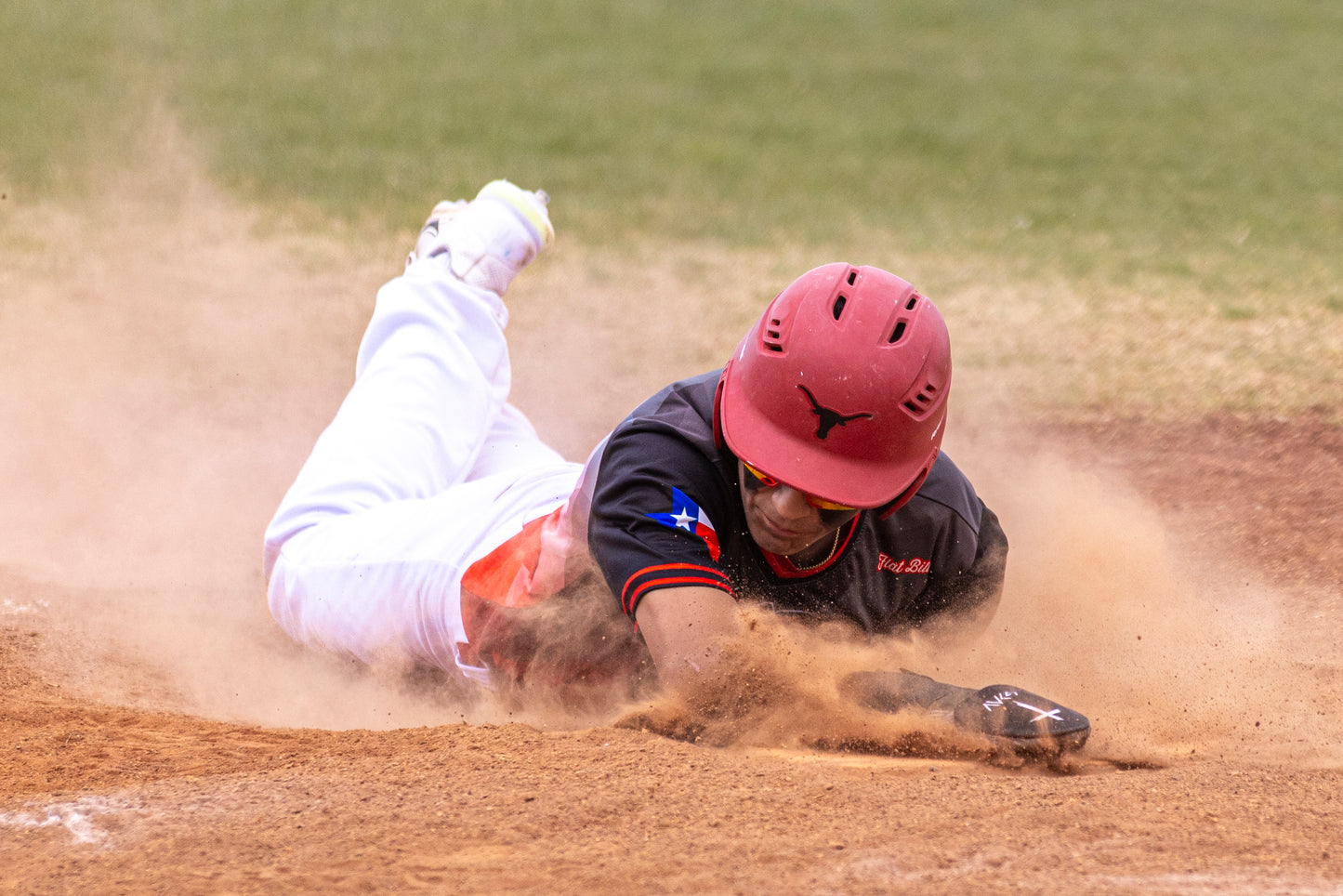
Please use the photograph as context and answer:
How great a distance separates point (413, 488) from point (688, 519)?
1417 mm

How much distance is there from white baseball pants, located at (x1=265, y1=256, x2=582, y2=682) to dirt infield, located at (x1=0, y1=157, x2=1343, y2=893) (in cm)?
22

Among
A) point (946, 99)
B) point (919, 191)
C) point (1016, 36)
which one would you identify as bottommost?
point (919, 191)

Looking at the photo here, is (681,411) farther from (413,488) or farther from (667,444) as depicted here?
(413,488)

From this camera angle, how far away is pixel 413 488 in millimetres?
3912

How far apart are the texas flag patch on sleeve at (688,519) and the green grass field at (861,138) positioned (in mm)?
3363

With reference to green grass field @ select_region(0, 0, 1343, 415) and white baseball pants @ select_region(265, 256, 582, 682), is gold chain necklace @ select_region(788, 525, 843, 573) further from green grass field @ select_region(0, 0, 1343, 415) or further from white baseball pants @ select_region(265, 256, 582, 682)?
green grass field @ select_region(0, 0, 1343, 415)

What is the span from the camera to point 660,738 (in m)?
2.62

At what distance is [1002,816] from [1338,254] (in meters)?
6.66

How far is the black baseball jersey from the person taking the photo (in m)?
2.70

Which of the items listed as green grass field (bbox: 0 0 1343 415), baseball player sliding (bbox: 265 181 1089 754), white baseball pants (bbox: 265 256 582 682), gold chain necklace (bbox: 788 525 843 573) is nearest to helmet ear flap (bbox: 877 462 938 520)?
baseball player sliding (bbox: 265 181 1089 754)

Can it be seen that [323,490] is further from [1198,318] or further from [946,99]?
[946,99]

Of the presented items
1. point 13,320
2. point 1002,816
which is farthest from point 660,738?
point 13,320

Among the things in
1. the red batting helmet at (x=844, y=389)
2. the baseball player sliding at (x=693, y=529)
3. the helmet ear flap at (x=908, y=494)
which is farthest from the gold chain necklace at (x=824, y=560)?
the red batting helmet at (x=844, y=389)

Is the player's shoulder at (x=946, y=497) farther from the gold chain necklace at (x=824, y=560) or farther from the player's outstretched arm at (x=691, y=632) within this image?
the player's outstretched arm at (x=691, y=632)
